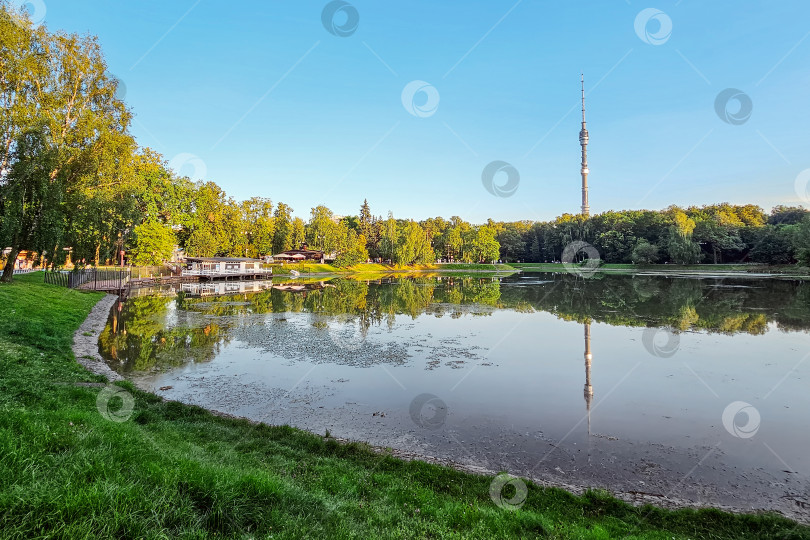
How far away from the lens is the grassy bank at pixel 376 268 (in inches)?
3135

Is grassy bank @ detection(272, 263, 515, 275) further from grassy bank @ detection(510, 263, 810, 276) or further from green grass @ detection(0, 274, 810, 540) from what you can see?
green grass @ detection(0, 274, 810, 540)

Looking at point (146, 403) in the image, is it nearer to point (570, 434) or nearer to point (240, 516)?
point (240, 516)

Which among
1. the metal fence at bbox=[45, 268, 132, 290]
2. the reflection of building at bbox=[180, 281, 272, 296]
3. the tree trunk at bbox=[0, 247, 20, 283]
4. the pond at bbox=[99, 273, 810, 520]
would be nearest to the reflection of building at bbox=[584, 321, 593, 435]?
the pond at bbox=[99, 273, 810, 520]

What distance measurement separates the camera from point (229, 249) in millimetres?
75562

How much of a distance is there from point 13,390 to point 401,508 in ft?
23.2

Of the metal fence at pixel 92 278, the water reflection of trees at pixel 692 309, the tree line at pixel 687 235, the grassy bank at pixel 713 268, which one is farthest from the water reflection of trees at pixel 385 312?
the tree line at pixel 687 235

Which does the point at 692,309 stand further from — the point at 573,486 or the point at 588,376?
the point at 573,486

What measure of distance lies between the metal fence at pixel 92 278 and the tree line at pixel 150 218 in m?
3.65

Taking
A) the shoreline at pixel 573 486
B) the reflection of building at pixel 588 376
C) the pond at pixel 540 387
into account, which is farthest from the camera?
the reflection of building at pixel 588 376

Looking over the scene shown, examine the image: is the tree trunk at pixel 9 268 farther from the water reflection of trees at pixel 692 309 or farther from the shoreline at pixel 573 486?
the water reflection of trees at pixel 692 309

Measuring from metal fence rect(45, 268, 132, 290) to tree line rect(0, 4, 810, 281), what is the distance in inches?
144

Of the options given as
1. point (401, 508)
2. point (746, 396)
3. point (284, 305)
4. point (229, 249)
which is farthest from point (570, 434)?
point (229, 249)

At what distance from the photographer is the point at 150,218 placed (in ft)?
178

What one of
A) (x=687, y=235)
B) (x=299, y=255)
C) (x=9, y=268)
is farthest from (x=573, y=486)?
(x=687, y=235)
